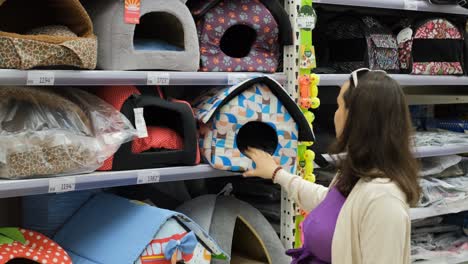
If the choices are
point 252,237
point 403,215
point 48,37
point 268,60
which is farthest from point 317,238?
point 48,37

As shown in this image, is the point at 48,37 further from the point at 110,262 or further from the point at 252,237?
the point at 252,237

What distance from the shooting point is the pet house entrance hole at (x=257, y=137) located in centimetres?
227

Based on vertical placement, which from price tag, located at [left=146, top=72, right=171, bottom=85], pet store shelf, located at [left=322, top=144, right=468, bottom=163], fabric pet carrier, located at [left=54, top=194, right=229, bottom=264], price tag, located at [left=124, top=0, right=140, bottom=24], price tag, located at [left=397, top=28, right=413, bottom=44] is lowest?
fabric pet carrier, located at [left=54, top=194, right=229, bottom=264]

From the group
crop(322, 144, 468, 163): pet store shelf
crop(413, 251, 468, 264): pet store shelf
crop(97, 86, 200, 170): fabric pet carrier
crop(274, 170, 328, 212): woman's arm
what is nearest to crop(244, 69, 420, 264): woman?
crop(274, 170, 328, 212): woman's arm

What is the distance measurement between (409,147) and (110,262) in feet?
3.28

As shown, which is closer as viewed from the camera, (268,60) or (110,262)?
(110,262)

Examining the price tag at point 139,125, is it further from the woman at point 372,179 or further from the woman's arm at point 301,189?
the woman at point 372,179

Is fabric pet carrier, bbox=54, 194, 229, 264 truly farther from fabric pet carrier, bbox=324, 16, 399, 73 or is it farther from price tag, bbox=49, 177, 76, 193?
fabric pet carrier, bbox=324, 16, 399, 73

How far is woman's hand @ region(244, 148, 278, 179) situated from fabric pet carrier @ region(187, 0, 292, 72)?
13.1 inches

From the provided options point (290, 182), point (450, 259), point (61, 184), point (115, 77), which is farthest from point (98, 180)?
point (450, 259)

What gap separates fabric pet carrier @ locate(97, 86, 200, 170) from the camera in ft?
6.45

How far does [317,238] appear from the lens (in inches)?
69.6

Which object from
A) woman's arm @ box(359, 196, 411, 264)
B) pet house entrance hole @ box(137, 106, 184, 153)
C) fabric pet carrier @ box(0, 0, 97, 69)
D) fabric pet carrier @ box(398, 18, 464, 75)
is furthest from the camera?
fabric pet carrier @ box(398, 18, 464, 75)

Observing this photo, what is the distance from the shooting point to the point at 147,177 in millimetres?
1966
